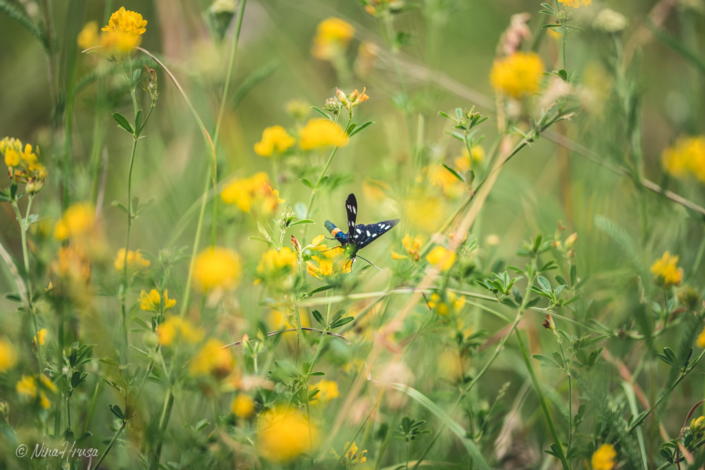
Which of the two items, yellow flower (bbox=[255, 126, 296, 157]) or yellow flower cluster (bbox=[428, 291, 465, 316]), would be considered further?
yellow flower (bbox=[255, 126, 296, 157])

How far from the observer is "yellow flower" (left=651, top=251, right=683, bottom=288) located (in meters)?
Result: 1.12

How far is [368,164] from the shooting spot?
301cm

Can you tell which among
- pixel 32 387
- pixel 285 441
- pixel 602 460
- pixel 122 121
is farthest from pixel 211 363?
pixel 602 460

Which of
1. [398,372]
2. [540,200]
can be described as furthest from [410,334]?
[540,200]

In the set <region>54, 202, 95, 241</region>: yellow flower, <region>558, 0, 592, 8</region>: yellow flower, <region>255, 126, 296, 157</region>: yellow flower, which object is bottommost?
<region>54, 202, 95, 241</region>: yellow flower

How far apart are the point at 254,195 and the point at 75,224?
498 mm

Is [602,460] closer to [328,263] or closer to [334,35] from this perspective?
[328,263]

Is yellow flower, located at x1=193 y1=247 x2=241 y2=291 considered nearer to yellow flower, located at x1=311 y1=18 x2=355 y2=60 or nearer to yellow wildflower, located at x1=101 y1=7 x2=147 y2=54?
yellow wildflower, located at x1=101 y1=7 x2=147 y2=54

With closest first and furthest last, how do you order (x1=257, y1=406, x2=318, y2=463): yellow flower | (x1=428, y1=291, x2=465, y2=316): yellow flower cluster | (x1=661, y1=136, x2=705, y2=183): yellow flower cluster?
(x1=257, y1=406, x2=318, y2=463): yellow flower < (x1=428, y1=291, x2=465, y2=316): yellow flower cluster < (x1=661, y1=136, x2=705, y2=183): yellow flower cluster

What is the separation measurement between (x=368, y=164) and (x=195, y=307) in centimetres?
196

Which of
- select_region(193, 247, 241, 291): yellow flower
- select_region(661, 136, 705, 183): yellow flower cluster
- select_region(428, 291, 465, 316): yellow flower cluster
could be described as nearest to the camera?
select_region(193, 247, 241, 291): yellow flower

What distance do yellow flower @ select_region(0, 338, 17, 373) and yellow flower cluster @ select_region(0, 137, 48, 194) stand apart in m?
0.45

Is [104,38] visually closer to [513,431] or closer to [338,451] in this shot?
[338,451]

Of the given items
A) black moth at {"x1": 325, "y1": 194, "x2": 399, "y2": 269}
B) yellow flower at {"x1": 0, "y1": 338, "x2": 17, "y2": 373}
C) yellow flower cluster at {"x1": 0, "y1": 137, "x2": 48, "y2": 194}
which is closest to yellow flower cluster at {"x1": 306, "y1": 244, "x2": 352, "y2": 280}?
black moth at {"x1": 325, "y1": 194, "x2": 399, "y2": 269}
